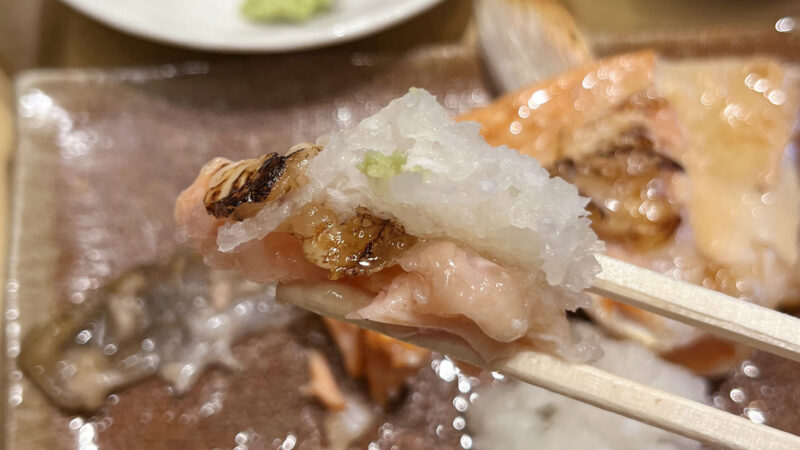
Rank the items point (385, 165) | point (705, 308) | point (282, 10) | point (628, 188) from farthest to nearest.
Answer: point (282, 10), point (628, 188), point (705, 308), point (385, 165)

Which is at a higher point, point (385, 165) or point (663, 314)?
point (385, 165)

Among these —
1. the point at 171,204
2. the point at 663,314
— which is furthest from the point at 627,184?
the point at 171,204

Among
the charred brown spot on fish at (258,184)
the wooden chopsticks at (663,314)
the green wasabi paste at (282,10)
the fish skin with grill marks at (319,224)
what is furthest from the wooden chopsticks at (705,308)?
the green wasabi paste at (282,10)

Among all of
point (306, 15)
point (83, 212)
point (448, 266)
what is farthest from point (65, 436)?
point (306, 15)

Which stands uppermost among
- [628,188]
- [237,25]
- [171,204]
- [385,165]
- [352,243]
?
[385,165]

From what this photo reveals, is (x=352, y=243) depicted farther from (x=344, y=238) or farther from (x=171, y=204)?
(x=171, y=204)

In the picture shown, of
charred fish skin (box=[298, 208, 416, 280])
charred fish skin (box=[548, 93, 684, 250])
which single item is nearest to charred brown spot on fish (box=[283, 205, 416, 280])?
charred fish skin (box=[298, 208, 416, 280])
